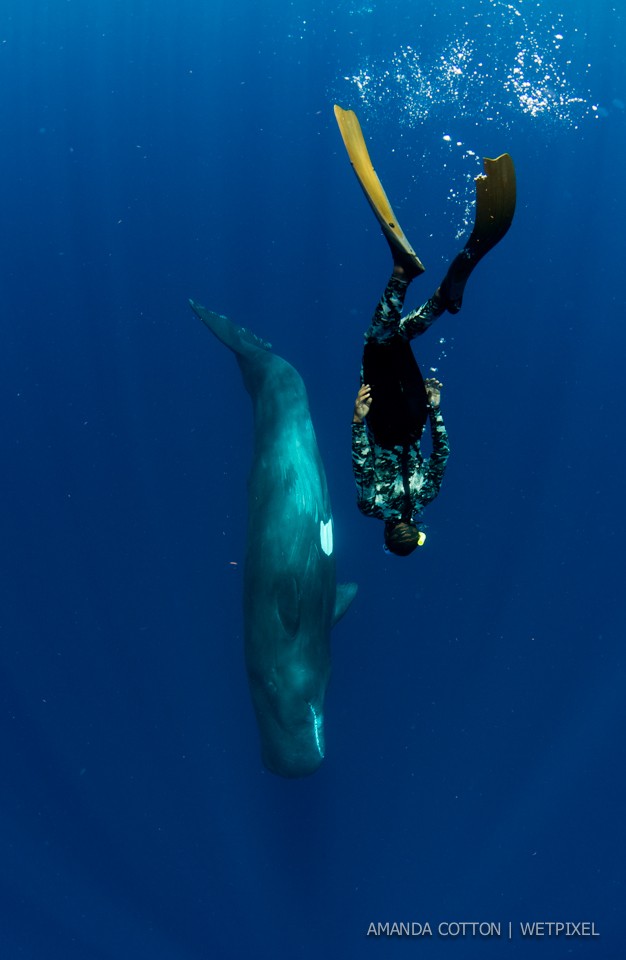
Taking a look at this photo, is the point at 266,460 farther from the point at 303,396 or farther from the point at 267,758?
the point at 267,758

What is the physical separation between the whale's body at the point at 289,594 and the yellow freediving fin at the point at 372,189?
3.60 meters

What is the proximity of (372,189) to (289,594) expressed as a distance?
14.5 feet

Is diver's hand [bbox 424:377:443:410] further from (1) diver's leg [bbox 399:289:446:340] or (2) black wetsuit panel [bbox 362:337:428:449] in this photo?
(1) diver's leg [bbox 399:289:446:340]

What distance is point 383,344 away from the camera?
21.2 feet

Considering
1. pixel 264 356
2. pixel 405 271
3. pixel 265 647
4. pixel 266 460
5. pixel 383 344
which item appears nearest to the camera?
pixel 405 271

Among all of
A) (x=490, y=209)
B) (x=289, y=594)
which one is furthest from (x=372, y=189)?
(x=289, y=594)

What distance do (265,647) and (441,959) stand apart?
483 cm

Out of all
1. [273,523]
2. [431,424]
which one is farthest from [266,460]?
[431,424]

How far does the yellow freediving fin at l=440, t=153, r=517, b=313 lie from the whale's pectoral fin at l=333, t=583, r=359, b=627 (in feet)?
16.3

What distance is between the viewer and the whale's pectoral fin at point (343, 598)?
960 centimetres

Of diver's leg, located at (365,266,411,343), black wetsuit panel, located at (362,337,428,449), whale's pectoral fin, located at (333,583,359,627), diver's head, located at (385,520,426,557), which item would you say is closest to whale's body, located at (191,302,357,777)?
whale's pectoral fin, located at (333,583,359,627)

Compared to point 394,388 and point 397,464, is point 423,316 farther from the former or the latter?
point 397,464

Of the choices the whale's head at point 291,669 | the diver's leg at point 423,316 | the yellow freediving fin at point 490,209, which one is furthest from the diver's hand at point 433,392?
the whale's head at point 291,669

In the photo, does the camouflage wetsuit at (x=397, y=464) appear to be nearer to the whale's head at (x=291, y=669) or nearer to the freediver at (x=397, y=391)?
the freediver at (x=397, y=391)
